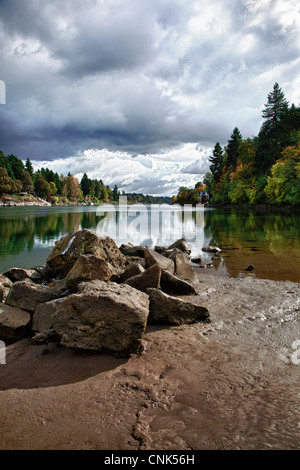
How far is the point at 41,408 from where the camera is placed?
3.30 m

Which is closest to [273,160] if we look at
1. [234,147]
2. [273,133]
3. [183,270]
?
[273,133]

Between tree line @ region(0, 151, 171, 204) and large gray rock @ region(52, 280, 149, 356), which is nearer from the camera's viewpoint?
large gray rock @ region(52, 280, 149, 356)

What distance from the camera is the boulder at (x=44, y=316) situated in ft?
17.5

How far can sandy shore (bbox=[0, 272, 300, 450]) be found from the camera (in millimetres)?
2818

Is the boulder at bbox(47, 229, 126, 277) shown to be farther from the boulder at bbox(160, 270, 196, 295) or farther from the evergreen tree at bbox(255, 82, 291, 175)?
the evergreen tree at bbox(255, 82, 291, 175)

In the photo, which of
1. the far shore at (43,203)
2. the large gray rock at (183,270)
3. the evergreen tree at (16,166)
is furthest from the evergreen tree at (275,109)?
the evergreen tree at (16,166)

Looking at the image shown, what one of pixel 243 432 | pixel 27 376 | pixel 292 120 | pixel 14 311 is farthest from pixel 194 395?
pixel 292 120

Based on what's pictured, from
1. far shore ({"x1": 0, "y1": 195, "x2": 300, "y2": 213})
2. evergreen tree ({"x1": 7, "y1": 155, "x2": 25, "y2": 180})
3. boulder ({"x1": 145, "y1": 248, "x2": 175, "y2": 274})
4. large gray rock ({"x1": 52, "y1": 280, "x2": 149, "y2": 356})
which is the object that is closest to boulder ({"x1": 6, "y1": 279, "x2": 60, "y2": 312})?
large gray rock ({"x1": 52, "y1": 280, "x2": 149, "y2": 356})

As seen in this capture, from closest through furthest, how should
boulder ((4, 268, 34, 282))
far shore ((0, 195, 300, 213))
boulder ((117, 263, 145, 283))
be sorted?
boulder ((117, 263, 145, 283)) < boulder ((4, 268, 34, 282)) < far shore ((0, 195, 300, 213))

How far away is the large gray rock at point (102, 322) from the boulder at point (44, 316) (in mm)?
851

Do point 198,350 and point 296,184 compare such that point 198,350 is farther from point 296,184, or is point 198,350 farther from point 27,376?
point 296,184

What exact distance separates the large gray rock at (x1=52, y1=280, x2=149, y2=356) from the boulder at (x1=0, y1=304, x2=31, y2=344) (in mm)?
1228

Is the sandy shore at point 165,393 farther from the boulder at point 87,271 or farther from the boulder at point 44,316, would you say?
the boulder at point 87,271
